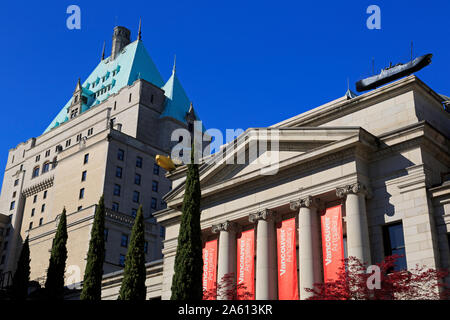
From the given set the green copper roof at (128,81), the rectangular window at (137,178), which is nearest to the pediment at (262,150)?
the rectangular window at (137,178)

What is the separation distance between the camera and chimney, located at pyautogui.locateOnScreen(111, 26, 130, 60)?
116250 millimetres

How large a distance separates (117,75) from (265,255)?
262 feet

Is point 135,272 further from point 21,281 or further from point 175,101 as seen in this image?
point 175,101

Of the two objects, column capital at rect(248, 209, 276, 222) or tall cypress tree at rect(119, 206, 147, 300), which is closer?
tall cypress tree at rect(119, 206, 147, 300)

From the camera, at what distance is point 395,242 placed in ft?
103

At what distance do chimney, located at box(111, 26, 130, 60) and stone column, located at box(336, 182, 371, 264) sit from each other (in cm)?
9045

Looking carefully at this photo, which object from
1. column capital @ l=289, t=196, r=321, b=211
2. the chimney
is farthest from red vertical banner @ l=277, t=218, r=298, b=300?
the chimney

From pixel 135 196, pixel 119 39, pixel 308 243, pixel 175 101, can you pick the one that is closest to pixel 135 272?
pixel 308 243

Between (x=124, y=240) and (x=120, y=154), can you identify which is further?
(x=120, y=154)

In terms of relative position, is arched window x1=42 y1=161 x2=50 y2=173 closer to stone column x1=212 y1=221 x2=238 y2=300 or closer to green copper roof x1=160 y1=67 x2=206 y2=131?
green copper roof x1=160 y1=67 x2=206 y2=131

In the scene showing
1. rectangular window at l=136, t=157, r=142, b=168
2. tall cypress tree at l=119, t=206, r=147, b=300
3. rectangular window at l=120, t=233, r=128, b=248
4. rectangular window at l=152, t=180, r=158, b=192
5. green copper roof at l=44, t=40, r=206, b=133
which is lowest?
tall cypress tree at l=119, t=206, r=147, b=300

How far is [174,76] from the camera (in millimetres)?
109312

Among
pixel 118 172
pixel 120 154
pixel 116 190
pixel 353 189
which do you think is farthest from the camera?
pixel 120 154

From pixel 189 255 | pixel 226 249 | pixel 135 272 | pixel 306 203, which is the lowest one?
pixel 189 255
